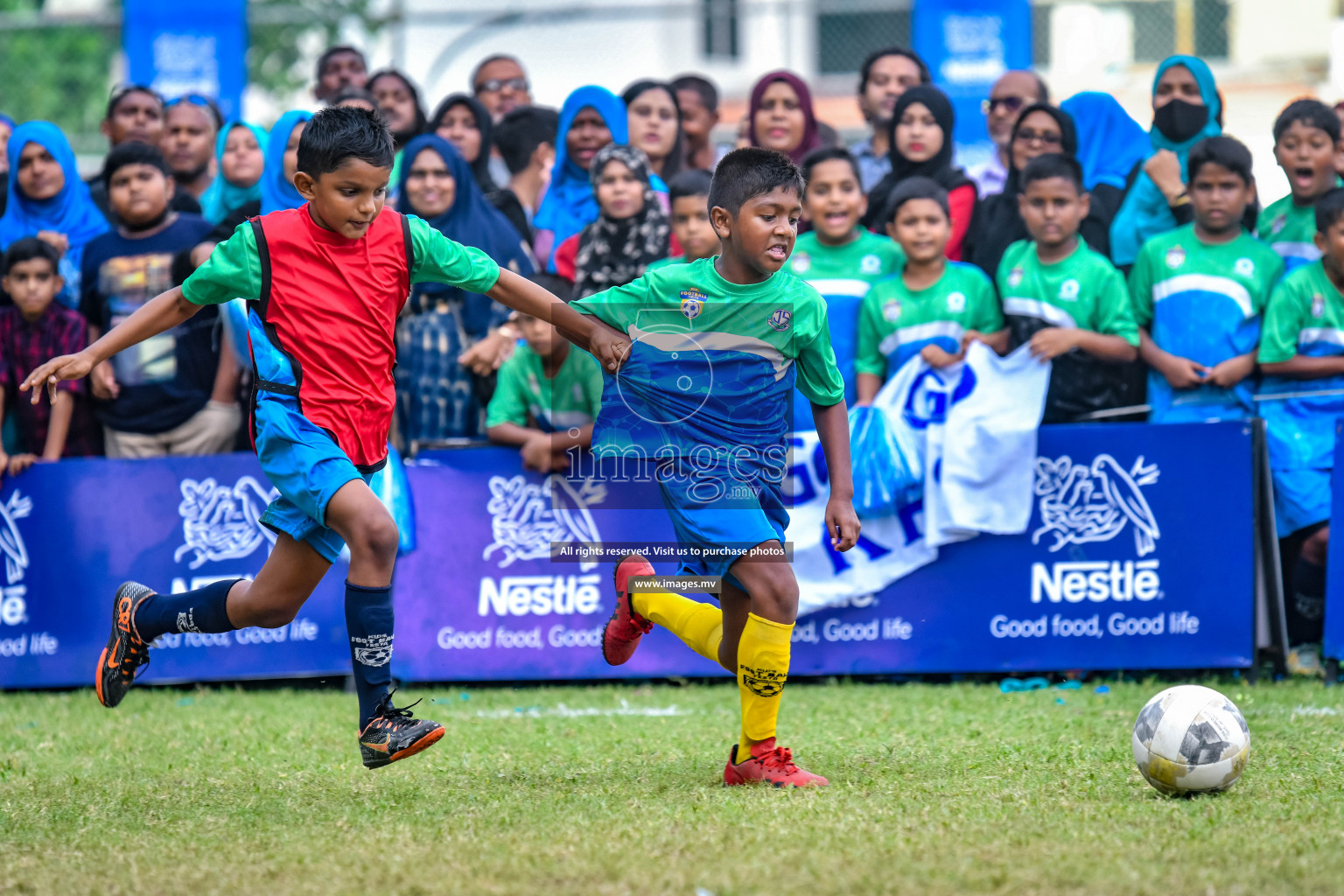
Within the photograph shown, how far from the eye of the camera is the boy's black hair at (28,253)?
8086mm

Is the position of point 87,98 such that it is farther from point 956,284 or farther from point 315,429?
point 315,429

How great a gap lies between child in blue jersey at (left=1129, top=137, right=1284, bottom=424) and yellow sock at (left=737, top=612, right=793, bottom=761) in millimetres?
3586

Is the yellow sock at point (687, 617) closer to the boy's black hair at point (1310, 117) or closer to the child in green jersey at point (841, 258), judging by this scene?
the child in green jersey at point (841, 258)

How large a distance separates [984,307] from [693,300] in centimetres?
329

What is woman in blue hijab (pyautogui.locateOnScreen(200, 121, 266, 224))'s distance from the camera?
917 centimetres

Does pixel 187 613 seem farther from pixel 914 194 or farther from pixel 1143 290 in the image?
pixel 1143 290

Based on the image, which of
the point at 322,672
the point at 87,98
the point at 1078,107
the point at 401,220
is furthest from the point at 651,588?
the point at 87,98

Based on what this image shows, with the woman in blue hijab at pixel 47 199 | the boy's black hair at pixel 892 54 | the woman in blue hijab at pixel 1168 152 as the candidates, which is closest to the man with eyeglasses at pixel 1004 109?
the boy's black hair at pixel 892 54

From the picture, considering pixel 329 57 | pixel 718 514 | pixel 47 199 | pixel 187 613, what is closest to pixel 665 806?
pixel 718 514

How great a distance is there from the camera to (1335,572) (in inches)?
283

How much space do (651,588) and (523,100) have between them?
6106 millimetres

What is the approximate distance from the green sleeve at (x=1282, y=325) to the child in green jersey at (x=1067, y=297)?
2.05ft

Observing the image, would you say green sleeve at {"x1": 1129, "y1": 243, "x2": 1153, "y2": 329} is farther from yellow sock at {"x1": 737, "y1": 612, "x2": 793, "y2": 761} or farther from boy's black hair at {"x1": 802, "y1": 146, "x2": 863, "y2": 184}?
yellow sock at {"x1": 737, "y1": 612, "x2": 793, "y2": 761}

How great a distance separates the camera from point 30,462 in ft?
26.1
